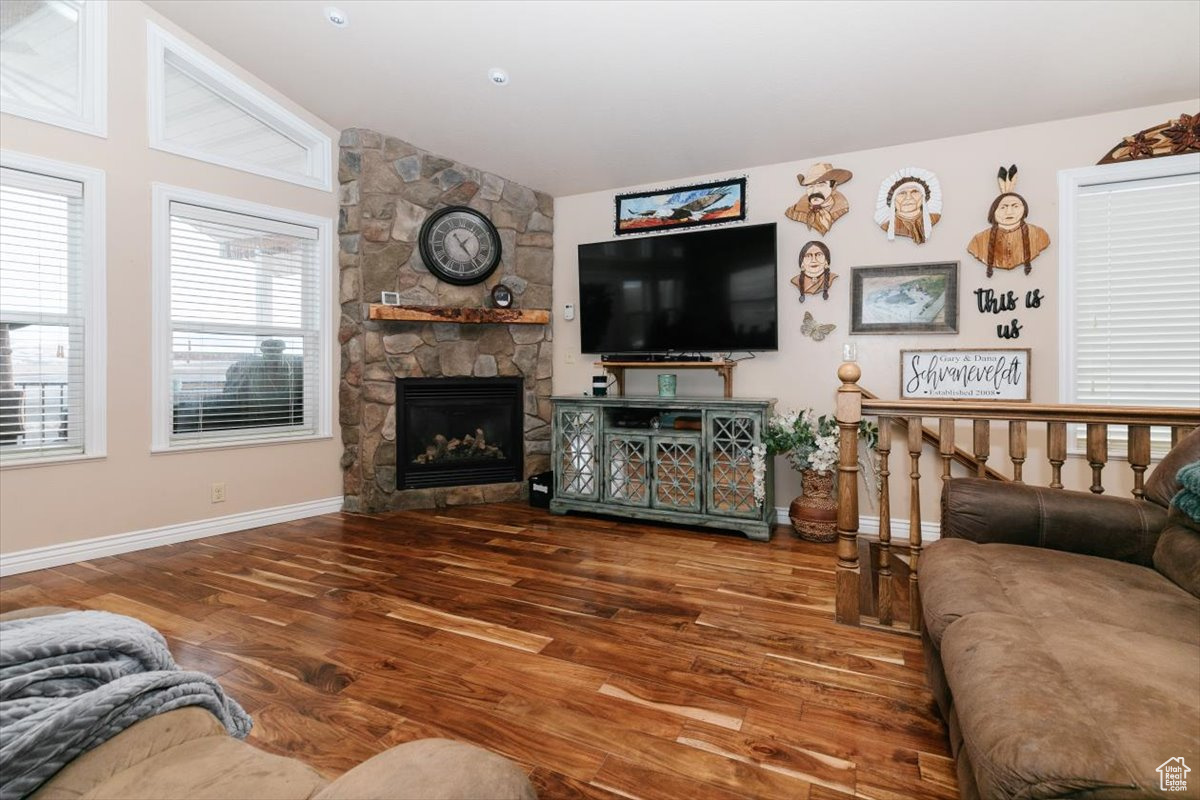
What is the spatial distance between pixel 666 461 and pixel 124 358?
3.25 meters

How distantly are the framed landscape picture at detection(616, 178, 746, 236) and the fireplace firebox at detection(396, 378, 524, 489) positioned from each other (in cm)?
156

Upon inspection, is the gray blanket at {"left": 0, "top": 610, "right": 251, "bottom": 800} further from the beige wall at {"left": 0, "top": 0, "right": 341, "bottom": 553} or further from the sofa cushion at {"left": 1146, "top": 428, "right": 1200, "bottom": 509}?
the beige wall at {"left": 0, "top": 0, "right": 341, "bottom": 553}

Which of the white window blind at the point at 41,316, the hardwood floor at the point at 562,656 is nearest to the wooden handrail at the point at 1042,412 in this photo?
the hardwood floor at the point at 562,656

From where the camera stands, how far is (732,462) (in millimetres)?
3521

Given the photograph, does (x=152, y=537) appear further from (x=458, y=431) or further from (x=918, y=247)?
(x=918, y=247)

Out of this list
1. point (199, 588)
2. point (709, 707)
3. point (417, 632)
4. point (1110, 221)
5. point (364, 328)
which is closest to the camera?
point (709, 707)

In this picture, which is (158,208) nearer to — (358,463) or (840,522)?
(358,463)

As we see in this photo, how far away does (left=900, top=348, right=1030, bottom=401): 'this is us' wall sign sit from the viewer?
3264mm

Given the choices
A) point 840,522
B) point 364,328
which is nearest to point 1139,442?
point 840,522

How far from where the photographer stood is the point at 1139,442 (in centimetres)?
191

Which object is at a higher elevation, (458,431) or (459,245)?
(459,245)

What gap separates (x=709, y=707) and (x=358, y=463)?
3.16 meters

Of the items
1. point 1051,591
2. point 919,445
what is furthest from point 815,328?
point 1051,591

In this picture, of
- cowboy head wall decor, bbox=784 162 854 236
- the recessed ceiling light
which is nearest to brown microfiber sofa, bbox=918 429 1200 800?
cowboy head wall decor, bbox=784 162 854 236
